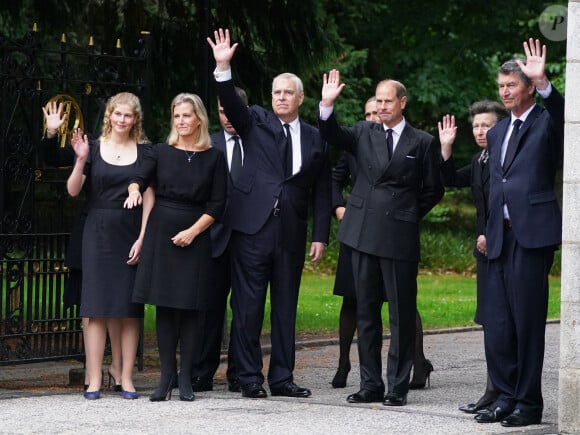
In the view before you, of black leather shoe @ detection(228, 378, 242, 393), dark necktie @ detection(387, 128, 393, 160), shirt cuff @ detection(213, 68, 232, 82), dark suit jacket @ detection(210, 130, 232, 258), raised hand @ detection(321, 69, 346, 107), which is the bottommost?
black leather shoe @ detection(228, 378, 242, 393)

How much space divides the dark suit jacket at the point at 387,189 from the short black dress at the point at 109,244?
1.42m

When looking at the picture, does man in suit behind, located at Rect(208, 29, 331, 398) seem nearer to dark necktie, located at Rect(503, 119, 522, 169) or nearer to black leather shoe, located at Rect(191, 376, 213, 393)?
black leather shoe, located at Rect(191, 376, 213, 393)

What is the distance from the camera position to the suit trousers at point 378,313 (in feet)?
31.6

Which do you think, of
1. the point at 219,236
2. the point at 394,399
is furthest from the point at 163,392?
the point at 394,399

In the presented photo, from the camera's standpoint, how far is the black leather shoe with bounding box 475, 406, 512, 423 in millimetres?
8734

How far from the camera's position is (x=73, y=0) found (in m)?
14.2

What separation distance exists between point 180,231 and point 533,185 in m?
2.34

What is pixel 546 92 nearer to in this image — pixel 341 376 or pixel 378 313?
pixel 378 313

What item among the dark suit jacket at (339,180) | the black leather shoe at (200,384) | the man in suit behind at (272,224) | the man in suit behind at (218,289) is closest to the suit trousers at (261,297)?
the man in suit behind at (272,224)

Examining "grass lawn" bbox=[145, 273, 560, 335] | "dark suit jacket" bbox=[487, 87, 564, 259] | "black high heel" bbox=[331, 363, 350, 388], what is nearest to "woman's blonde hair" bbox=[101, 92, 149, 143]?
"black high heel" bbox=[331, 363, 350, 388]

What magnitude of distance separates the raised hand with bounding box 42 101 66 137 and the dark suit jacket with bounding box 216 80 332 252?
1120 mm

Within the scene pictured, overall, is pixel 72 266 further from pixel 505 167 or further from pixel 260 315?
pixel 505 167

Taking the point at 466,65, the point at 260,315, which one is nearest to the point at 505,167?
the point at 260,315

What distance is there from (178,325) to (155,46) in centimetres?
534
